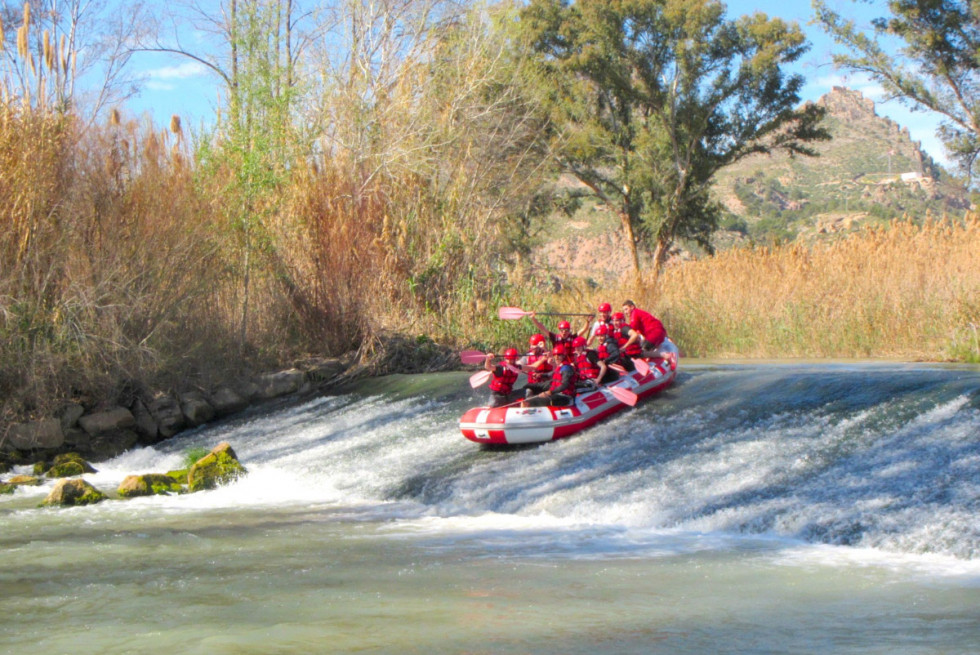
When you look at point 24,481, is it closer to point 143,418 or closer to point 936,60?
point 143,418

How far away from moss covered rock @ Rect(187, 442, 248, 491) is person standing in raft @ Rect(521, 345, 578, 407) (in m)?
2.83

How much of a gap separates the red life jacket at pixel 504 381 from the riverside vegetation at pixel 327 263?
4.64 meters

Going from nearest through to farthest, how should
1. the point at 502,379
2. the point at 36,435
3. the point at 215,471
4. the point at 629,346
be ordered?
the point at 215,471 < the point at 502,379 < the point at 629,346 < the point at 36,435

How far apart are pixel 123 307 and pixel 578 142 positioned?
15962mm

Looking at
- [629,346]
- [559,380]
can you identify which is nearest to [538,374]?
[559,380]

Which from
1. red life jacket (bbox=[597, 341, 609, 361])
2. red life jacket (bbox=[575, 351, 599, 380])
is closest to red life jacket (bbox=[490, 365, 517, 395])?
red life jacket (bbox=[575, 351, 599, 380])

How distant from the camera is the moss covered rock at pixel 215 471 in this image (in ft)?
32.1

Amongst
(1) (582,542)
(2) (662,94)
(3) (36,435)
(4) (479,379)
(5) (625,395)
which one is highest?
(2) (662,94)

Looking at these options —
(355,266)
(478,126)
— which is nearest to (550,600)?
Result: (355,266)

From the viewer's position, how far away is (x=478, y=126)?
18.5 metres

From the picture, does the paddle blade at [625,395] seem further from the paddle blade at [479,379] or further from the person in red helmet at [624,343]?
the paddle blade at [479,379]

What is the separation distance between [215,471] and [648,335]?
478 cm

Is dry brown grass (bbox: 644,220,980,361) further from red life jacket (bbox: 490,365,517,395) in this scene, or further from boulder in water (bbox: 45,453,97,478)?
boulder in water (bbox: 45,453,97,478)

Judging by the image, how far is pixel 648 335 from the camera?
1159cm
